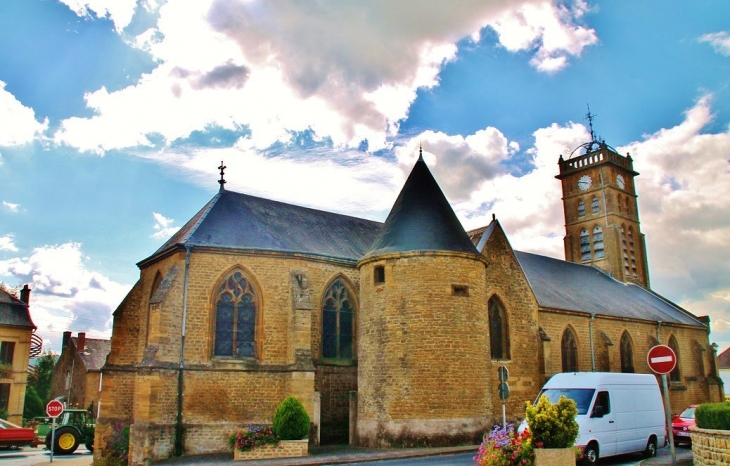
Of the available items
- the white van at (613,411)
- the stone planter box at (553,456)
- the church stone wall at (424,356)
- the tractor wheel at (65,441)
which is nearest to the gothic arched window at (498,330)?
the church stone wall at (424,356)

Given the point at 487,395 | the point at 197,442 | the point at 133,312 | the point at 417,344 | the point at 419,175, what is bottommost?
the point at 197,442

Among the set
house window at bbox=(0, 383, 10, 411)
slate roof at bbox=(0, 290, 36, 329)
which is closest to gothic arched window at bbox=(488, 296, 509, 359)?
slate roof at bbox=(0, 290, 36, 329)

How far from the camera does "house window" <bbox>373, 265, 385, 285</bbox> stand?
2067cm

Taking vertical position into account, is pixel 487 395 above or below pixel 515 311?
below

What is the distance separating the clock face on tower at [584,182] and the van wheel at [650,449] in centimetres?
2697

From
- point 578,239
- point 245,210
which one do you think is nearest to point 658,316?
point 578,239

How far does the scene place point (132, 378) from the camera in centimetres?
2155

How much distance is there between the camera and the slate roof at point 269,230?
21.1m

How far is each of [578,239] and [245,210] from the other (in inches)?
1039

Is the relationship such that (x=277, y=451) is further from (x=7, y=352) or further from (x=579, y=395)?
(x=7, y=352)

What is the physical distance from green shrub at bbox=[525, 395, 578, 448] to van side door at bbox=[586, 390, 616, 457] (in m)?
4.20

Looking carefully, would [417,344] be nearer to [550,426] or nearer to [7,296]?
[550,426]

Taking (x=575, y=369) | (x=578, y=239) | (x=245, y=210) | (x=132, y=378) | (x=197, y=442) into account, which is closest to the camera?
(x=197, y=442)

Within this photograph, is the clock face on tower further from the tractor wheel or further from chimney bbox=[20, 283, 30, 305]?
chimney bbox=[20, 283, 30, 305]
